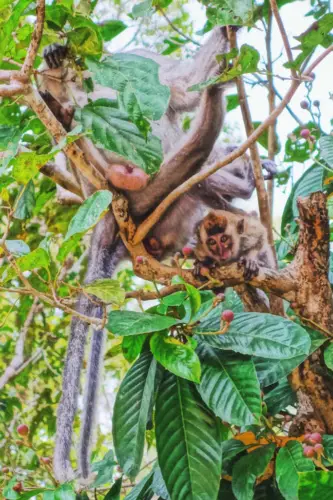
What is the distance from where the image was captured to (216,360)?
139 cm

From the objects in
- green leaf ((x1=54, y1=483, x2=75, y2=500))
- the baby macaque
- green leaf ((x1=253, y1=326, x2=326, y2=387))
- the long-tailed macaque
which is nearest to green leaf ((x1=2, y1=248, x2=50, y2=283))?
green leaf ((x1=54, y1=483, x2=75, y2=500))

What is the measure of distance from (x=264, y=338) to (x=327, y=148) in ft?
2.42

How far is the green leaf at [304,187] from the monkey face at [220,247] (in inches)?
10.6

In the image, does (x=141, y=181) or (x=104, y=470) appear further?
(x=141, y=181)

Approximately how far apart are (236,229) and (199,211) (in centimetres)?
38

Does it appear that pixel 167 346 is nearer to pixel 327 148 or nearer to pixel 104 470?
pixel 104 470

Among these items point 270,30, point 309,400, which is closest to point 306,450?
point 309,400

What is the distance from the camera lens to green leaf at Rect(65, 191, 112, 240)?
1303mm

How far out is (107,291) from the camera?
1417mm

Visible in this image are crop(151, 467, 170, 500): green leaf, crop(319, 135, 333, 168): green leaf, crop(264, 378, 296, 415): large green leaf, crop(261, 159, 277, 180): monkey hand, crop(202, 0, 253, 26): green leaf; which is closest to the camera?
crop(151, 467, 170, 500): green leaf

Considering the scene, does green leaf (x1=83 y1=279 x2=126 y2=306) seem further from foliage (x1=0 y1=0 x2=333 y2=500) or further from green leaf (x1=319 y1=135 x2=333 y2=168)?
green leaf (x1=319 y1=135 x2=333 y2=168)

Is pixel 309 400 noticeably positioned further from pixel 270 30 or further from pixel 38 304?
pixel 38 304

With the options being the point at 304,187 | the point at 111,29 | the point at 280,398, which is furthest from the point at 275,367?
the point at 111,29

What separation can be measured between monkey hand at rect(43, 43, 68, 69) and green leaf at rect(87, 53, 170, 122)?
2.68ft
